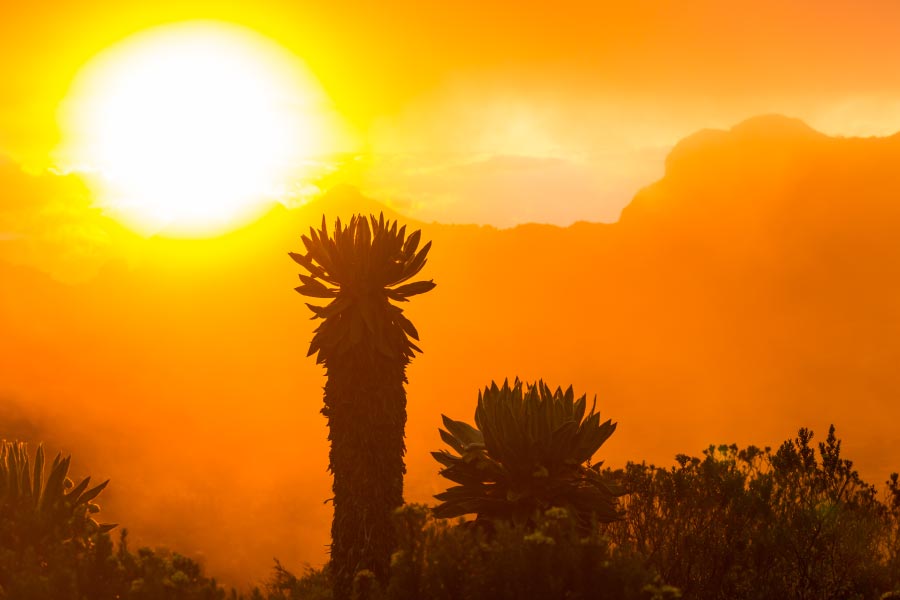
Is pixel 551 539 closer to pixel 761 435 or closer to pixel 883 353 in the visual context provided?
pixel 761 435

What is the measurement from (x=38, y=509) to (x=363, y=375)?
396cm

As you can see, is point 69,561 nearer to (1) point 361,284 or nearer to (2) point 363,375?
(2) point 363,375

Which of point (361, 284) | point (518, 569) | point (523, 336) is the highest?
point (523, 336)

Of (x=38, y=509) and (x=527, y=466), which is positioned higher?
(x=527, y=466)

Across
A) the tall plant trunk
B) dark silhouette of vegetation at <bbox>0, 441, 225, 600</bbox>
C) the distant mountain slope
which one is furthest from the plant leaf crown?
the distant mountain slope

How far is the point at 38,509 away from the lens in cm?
915

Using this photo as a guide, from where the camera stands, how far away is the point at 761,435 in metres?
72.7

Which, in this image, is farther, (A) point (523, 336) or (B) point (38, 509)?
(A) point (523, 336)

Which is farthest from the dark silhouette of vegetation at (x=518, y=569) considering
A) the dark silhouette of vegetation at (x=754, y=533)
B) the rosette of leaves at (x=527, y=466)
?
the dark silhouette of vegetation at (x=754, y=533)

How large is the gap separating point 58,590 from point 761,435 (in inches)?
2836

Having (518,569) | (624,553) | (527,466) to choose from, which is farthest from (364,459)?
(518,569)

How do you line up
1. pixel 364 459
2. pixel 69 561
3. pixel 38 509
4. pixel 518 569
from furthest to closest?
1. pixel 364 459
2. pixel 38 509
3. pixel 69 561
4. pixel 518 569

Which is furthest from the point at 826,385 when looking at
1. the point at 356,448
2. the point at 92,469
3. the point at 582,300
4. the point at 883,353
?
the point at 356,448

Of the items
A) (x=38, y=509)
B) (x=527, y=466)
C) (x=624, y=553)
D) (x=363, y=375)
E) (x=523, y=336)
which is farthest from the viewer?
(x=523, y=336)
